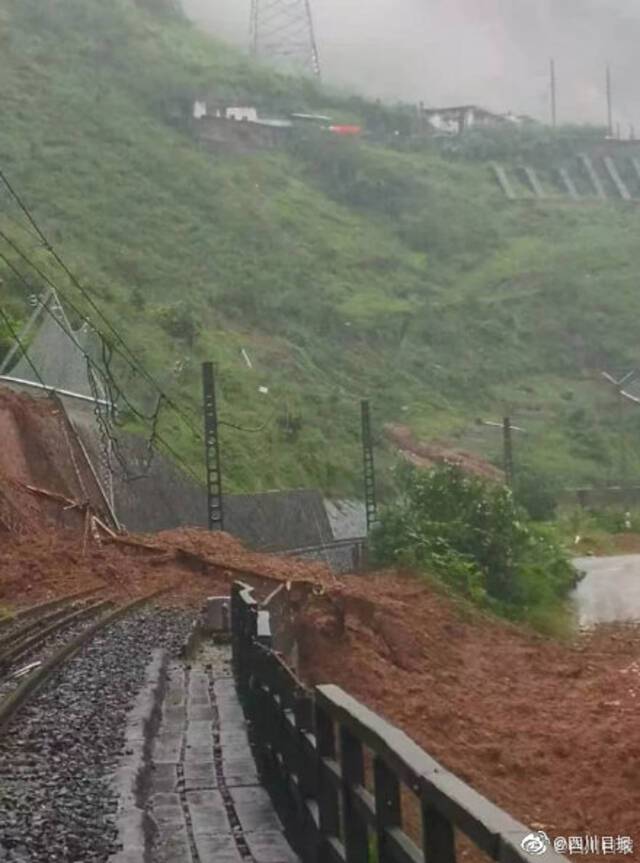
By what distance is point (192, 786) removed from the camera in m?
8.47

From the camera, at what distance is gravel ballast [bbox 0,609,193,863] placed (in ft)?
23.0

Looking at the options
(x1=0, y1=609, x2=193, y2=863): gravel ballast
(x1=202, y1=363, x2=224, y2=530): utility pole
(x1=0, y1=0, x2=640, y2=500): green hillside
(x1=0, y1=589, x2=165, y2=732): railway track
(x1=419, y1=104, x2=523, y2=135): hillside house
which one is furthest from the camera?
(x1=419, y1=104, x2=523, y2=135): hillside house

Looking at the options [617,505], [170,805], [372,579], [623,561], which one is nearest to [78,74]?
[617,505]

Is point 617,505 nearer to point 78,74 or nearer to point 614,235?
point 614,235

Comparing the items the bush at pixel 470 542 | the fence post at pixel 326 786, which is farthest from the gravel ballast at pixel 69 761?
the bush at pixel 470 542

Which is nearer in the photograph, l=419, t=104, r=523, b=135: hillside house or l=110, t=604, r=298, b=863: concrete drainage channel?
l=110, t=604, r=298, b=863: concrete drainage channel

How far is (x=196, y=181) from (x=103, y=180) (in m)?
10.1

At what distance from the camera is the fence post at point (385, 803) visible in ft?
13.8

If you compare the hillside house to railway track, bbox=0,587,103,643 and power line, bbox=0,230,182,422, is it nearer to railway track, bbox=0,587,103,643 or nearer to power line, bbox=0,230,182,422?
power line, bbox=0,230,182,422

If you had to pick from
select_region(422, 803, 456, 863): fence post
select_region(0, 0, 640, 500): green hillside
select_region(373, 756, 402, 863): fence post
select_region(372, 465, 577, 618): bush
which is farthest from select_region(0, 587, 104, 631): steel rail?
select_region(0, 0, 640, 500): green hillside

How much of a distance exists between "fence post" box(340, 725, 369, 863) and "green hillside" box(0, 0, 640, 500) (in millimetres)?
37145

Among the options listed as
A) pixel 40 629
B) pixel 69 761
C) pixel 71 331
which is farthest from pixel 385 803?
pixel 71 331

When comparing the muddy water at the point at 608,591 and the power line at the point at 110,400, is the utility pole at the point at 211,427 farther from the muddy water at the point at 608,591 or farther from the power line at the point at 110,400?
the muddy water at the point at 608,591

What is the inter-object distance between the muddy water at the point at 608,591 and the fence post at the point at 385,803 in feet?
108
